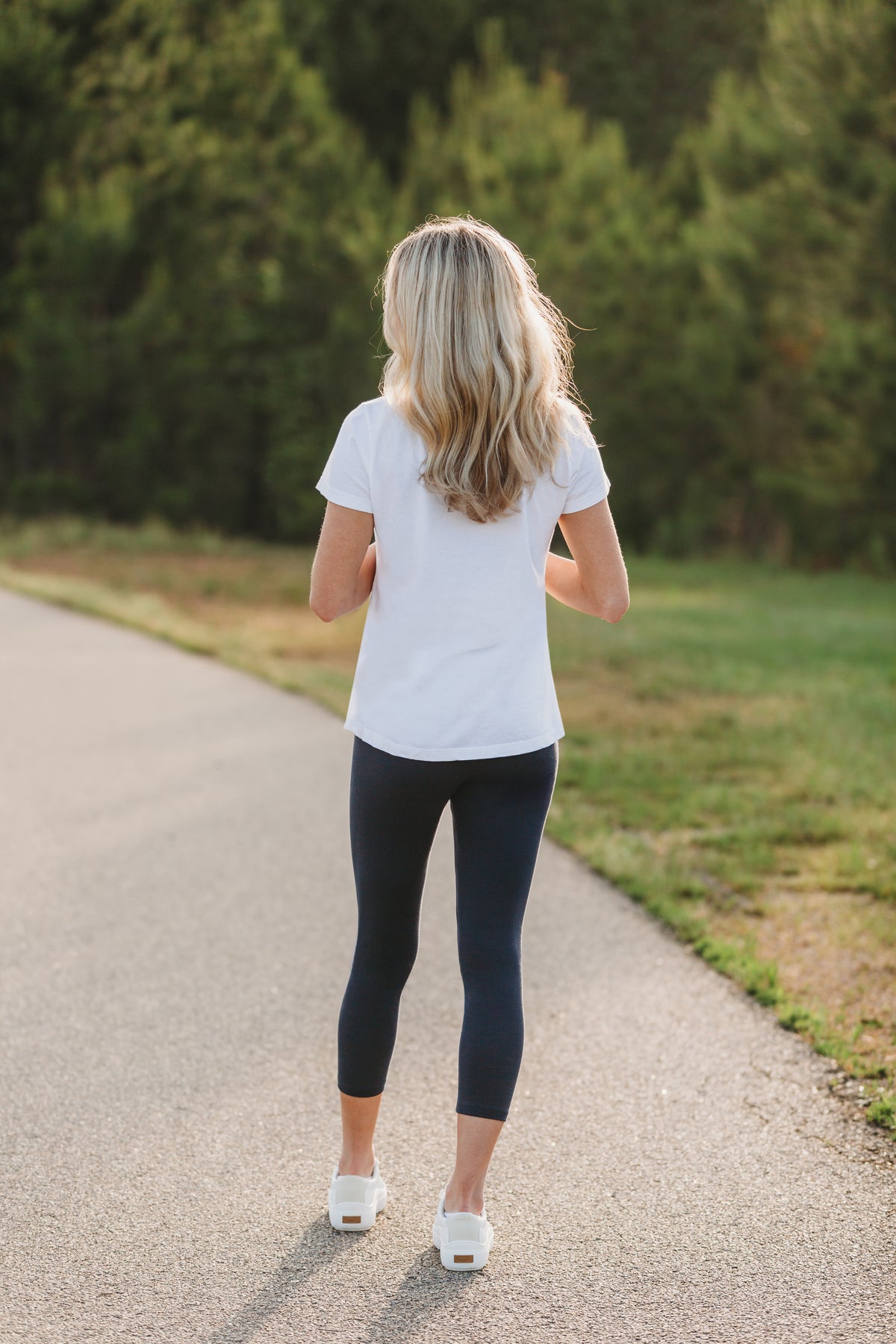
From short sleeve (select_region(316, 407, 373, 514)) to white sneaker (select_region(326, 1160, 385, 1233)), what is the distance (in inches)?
55.8

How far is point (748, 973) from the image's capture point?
13.6ft

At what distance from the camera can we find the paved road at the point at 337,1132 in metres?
2.49

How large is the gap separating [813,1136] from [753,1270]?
0.62 metres

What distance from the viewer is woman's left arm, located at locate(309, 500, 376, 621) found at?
2453 mm

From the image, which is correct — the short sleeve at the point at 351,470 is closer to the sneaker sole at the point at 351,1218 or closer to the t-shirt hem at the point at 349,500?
the t-shirt hem at the point at 349,500

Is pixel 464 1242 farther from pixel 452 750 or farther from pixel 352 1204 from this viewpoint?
pixel 452 750

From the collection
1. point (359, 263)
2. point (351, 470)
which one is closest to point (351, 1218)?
point (351, 470)

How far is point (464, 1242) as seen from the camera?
2602 millimetres

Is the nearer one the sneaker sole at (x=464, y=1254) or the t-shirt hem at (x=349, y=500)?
the t-shirt hem at (x=349, y=500)

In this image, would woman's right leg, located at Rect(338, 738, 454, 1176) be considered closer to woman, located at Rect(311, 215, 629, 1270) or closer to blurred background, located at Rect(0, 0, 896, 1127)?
woman, located at Rect(311, 215, 629, 1270)

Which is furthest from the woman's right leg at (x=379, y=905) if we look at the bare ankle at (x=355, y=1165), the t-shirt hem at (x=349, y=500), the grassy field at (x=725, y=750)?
the grassy field at (x=725, y=750)

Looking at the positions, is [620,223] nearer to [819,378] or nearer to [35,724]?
[819,378]

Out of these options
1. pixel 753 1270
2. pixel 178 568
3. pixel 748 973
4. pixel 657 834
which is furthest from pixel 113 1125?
pixel 178 568

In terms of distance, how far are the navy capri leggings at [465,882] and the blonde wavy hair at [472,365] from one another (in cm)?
51
